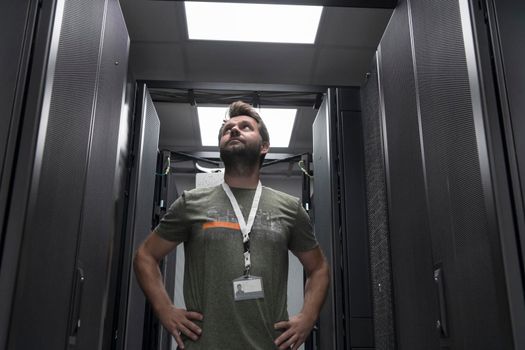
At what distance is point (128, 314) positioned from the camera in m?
2.42

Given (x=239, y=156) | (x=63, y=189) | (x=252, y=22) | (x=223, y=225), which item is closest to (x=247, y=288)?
(x=223, y=225)

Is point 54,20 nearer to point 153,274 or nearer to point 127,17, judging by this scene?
point 153,274

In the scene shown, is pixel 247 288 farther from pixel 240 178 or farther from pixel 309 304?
pixel 240 178

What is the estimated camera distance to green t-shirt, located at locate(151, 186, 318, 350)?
1.32m

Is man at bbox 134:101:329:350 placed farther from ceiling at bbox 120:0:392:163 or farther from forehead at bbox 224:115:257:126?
ceiling at bbox 120:0:392:163

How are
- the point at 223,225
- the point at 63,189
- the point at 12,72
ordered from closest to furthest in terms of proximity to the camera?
the point at 12,72
the point at 63,189
the point at 223,225

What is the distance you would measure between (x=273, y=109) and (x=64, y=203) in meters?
2.59

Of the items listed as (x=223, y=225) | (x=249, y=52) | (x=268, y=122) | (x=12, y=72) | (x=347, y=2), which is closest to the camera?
(x=12, y=72)

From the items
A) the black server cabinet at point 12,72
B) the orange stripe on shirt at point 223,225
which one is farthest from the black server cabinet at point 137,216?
the black server cabinet at point 12,72

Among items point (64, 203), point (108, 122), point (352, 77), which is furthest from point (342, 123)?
point (64, 203)

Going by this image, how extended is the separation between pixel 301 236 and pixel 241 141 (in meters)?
0.36

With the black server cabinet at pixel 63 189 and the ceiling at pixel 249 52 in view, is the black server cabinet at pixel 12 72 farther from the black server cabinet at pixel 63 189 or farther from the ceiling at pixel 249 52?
the ceiling at pixel 249 52

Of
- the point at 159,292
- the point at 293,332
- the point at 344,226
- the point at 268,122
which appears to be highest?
the point at 268,122

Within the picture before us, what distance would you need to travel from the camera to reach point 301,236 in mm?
1550
